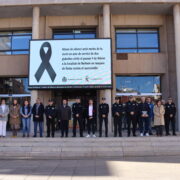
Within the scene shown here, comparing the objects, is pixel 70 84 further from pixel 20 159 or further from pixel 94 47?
pixel 20 159

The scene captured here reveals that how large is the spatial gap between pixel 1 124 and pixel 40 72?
3.99m

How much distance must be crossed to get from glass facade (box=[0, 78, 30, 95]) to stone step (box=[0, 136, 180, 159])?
6308 millimetres

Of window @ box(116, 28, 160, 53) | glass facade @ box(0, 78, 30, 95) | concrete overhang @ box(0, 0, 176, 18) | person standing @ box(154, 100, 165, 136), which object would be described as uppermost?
concrete overhang @ box(0, 0, 176, 18)

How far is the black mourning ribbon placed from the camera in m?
14.3

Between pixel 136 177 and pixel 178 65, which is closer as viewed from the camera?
pixel 136 177

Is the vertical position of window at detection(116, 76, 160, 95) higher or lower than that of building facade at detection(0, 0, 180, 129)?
lower

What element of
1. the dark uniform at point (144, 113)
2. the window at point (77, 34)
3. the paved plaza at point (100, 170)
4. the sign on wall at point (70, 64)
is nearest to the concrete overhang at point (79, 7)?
A: the window at point (77, 34)

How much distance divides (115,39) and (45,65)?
5228mm

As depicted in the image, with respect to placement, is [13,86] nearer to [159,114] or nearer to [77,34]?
[77,34]

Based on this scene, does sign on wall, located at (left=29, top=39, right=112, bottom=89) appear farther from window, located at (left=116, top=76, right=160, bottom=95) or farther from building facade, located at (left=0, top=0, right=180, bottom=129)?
window, located at (left=116, top=76, right=160, bottom=95)

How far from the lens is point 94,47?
47.0ft

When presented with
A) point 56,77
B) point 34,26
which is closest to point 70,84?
point 56,77

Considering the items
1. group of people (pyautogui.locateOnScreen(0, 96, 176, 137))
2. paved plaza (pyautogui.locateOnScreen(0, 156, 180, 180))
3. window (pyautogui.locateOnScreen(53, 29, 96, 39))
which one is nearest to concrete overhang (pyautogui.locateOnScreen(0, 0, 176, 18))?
window (pyautogui.locateOnScreen(53, 29, 96, 39))

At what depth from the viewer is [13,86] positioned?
664 inches
